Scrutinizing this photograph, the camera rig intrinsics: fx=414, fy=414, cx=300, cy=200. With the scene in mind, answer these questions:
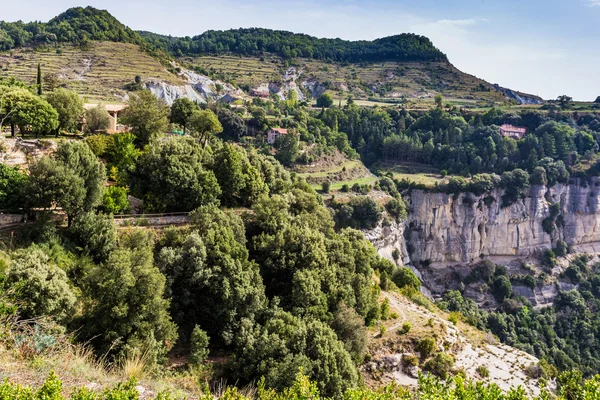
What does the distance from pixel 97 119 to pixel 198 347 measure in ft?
74.7

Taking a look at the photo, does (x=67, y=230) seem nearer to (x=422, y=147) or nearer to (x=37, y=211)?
(x=37, y=211)

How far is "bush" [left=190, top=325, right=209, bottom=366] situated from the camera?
1986cm

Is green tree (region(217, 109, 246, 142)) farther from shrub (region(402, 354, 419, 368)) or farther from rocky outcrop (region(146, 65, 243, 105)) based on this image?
shrub (region(402, 354, 419, 368))

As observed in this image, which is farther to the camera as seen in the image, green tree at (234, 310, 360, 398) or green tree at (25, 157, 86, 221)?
green tree at (25, 157, 86, 221)

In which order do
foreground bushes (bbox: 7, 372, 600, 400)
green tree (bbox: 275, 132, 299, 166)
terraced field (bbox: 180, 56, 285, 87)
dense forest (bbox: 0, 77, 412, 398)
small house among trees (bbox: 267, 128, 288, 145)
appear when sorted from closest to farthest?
foreground bushes (bbox: 7, 372, 600, 400) < dense forest (bbox: 0, 77, 412, 398) < green tree (bbox: 275, 132, 299, 166) < small house among trees (bbox: 267, 128, 288, 145) < terraced field (bbox: 180, 56, 285, 87)

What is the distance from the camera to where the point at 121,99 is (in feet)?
205

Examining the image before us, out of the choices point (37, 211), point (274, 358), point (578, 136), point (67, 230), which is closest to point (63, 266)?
point (67, 230)

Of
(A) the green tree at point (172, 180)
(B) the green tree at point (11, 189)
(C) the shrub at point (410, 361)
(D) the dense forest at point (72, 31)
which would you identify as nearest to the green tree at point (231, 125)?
(A) the green tree at point (172, 180)

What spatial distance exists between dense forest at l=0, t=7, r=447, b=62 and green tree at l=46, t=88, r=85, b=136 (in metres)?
63.7

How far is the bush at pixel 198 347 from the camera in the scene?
65.2 ft

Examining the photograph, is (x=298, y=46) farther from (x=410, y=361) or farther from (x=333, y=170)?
(x=410, y=361)

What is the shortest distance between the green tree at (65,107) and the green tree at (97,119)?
0.91m

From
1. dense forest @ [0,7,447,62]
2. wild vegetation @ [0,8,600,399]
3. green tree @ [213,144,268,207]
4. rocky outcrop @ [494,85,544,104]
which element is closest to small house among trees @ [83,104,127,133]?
wild vegetation @ [0,8,600,399]

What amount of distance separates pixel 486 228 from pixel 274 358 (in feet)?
208
